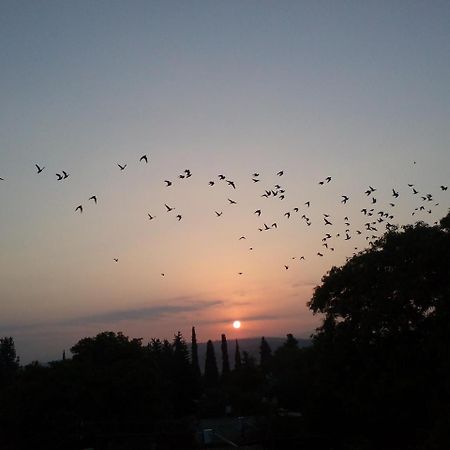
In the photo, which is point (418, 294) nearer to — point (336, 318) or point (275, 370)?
point (336, 318)

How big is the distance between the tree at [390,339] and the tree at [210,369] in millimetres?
60777

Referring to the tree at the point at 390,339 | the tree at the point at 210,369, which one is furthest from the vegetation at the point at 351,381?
the tree at the point at 210,369

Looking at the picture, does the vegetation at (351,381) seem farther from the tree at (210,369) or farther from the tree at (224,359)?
the tree at (224,359)

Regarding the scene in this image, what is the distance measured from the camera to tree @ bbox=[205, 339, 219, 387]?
87.3 metres

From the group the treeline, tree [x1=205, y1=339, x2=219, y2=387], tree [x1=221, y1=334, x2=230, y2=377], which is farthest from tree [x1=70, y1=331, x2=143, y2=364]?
tree [x1=221, y1=334, x2=230, y2=377]

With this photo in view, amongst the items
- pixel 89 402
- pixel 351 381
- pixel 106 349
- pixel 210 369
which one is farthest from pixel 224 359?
pixel 351 381

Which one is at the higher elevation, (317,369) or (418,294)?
(418,294)

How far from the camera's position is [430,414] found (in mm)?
22578

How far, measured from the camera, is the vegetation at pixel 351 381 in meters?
23.6

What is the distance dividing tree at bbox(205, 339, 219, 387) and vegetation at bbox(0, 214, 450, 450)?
149 ft

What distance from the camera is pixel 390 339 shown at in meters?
25.3

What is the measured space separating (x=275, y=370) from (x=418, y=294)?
4951cm

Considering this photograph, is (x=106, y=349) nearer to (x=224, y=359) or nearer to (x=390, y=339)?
(x=390, y=339)

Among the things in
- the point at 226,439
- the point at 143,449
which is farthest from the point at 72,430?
the point at 226,439
